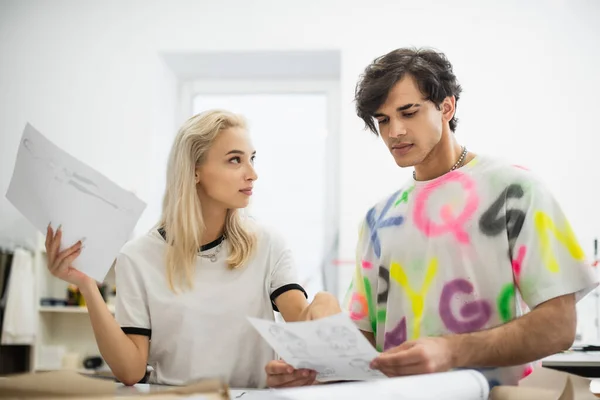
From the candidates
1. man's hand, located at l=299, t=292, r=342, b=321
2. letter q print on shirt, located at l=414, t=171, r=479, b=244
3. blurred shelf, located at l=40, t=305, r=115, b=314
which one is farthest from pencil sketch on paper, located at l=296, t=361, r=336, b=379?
blurred shelf, located at l=40, t=305, r=115, b=314

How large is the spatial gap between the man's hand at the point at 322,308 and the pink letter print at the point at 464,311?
0.20 meters

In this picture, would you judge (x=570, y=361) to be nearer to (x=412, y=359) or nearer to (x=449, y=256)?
(x=449, y=256)

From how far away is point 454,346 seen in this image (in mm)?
1027

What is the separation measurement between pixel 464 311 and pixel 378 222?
27 cm

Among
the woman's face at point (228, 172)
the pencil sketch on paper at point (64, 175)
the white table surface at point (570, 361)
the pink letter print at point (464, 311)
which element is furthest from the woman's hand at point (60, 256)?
the white table surface at point (570, 361)

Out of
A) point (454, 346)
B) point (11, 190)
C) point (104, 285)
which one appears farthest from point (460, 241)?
point (104, 285)

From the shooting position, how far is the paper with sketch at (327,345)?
849 mm

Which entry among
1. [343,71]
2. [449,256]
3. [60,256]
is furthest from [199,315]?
[343,71]

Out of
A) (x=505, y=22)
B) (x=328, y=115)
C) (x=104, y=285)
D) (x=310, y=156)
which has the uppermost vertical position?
(x=505, y=22)

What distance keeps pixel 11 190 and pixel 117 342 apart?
363mm

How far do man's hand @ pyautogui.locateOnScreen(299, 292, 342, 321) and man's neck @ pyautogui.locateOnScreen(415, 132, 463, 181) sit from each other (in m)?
0.35

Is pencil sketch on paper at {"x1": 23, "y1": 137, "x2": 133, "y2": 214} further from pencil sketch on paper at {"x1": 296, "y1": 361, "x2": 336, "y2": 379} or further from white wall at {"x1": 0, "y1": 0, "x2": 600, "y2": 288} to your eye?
white wall at {"x1": 0, "y1": 0, "x2": 600, "y2": 288}

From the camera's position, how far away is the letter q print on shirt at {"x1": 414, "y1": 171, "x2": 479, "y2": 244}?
4.06ft

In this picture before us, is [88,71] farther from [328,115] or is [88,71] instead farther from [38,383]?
[38,383]
